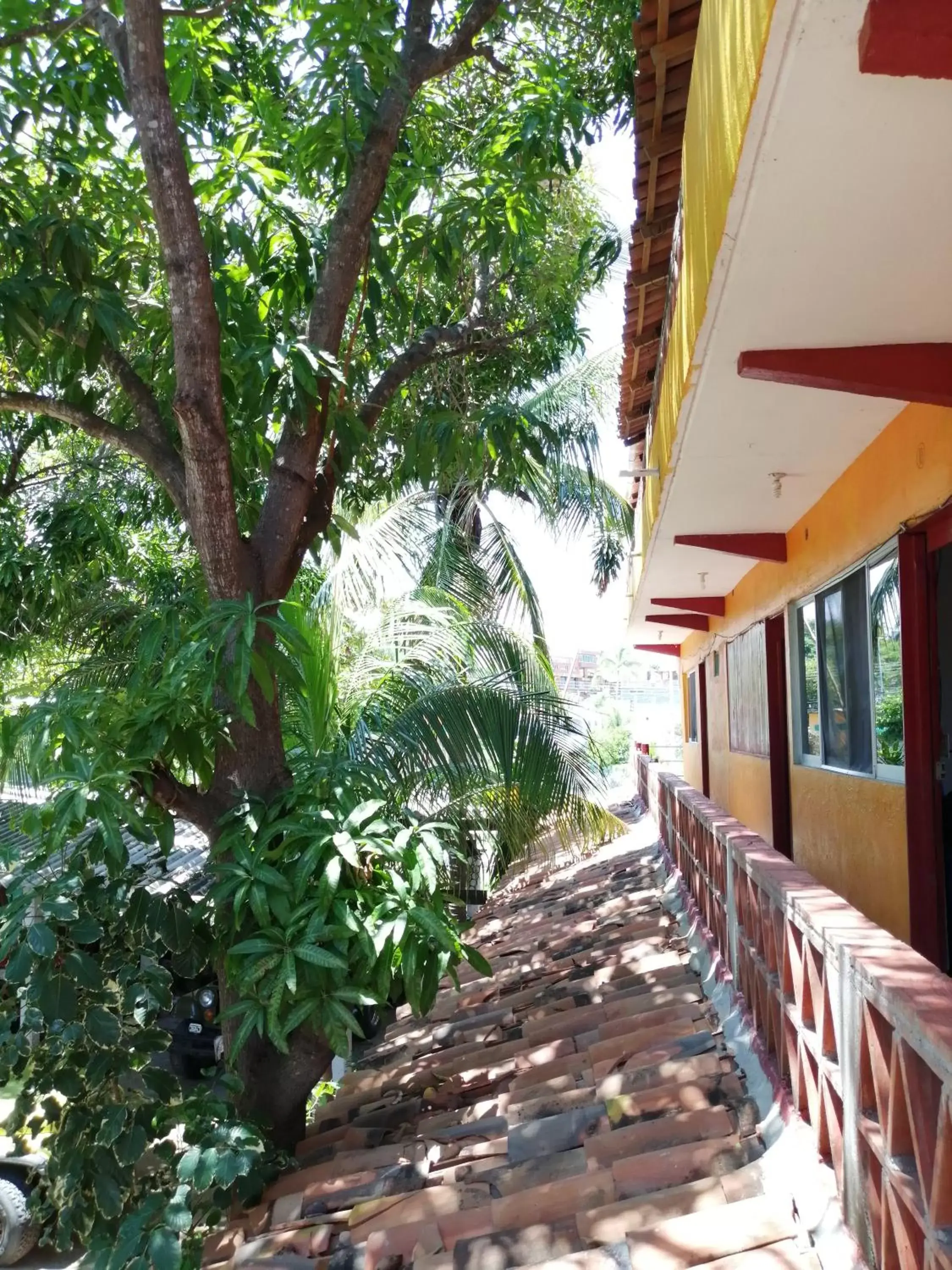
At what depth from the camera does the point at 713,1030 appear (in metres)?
4.26

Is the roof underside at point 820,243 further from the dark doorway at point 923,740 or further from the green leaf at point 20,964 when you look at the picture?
the green leaf at point 20,964

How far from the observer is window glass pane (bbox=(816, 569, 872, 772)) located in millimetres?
5617

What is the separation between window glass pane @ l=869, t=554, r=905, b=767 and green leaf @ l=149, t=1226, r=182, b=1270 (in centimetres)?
353

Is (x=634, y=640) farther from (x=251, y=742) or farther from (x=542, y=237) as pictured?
Answer: (x=251, y=742)

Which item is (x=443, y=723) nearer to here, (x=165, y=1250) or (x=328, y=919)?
(x=328, y=919)

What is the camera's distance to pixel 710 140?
2885mm

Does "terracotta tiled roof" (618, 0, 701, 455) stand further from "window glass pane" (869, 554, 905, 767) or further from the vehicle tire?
the vehicle tire

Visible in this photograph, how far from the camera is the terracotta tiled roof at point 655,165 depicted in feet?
13.2

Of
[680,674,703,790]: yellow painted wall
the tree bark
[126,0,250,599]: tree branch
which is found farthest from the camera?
[680,674,703,790]: yellow painted wall

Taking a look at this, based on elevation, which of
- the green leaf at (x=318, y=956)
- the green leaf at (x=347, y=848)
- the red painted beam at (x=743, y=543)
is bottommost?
the green leaf at (x=318, y=956)

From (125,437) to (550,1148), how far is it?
3.82 meters

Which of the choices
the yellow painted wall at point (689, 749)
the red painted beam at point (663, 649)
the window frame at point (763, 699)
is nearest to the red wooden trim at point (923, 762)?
the window frame at point (763, 699)

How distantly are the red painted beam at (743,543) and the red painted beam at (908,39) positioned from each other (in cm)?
565

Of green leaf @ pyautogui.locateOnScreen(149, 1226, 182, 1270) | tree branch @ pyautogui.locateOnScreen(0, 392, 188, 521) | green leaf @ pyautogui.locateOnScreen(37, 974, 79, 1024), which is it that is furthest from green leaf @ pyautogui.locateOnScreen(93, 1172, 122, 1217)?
tree branch @ pyautogui.locateOnScreen(0, 392, 188, 521)
